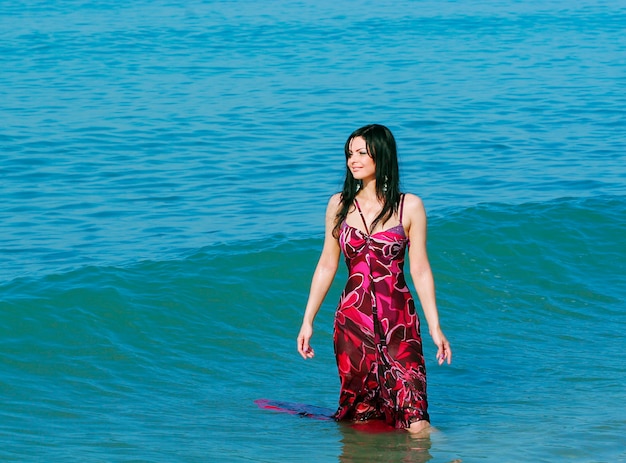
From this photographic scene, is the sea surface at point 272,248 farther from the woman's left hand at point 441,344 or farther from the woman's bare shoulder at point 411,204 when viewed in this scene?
the woman's bare shoulder at point 411,204

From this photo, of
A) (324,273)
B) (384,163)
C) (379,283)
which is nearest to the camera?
(384,163)

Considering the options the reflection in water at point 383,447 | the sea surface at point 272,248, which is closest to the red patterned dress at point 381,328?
the reflection in water at point 383,447

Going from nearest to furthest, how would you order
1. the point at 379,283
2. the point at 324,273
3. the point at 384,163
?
the point at 384,163
the point at 379,283
the point at 324,273

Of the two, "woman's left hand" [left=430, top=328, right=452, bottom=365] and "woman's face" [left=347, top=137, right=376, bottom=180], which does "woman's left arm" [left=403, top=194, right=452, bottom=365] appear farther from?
"woman's face" [left=347, top=137, right=376, bottom=180]

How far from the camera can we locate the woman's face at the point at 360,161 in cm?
586

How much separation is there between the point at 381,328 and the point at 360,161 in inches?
36.6

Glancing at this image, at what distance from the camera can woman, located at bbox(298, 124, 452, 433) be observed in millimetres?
5906

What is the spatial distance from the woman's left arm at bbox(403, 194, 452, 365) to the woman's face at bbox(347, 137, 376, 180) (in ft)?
0.82

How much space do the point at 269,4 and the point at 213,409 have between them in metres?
31.8

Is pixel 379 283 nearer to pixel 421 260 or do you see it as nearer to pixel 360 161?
pixel 421 260

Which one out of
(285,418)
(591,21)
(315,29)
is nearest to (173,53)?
(315,29)

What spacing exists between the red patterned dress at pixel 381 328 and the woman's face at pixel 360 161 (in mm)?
190

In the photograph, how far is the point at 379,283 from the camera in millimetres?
5988

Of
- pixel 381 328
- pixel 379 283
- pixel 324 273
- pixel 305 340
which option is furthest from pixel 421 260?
pixel 305 340
